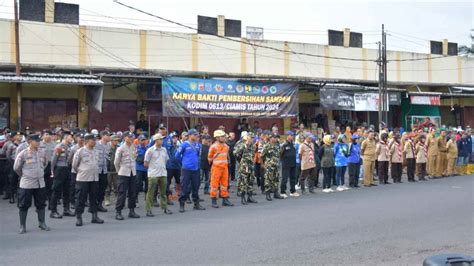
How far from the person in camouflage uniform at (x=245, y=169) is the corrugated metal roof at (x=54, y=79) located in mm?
7433

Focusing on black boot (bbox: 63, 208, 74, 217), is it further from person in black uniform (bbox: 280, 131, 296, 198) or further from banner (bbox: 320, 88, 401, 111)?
banner (bbox: 320, 88, 401, 111)

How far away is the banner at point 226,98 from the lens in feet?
67.2

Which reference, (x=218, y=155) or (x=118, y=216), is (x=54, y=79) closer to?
(x=218, y=155)

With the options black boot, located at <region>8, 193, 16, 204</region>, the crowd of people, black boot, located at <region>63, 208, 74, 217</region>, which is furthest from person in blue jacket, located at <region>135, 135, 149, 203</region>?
black boot, located at <region>8, 193, 16, 204</region>

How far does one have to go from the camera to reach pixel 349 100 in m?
26.1

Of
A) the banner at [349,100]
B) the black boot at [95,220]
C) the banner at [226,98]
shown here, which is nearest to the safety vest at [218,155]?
the black boot at [95,220]

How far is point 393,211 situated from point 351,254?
14.2 ft

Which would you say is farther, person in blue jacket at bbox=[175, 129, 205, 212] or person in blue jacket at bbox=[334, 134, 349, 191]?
person in blue jacket at bbox=[334, 134, 349, 191]

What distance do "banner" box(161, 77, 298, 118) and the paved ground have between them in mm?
7841

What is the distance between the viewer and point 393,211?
38.9 ft

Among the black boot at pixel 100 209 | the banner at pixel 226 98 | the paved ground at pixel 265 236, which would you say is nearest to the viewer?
the paved ground at pixel 265 236

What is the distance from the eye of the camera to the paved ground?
25.4ft

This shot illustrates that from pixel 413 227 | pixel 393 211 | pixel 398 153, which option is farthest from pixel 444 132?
pixel 413 227

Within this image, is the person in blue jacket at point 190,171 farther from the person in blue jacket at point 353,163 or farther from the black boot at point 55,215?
the person in blue jacket at point 353,163
